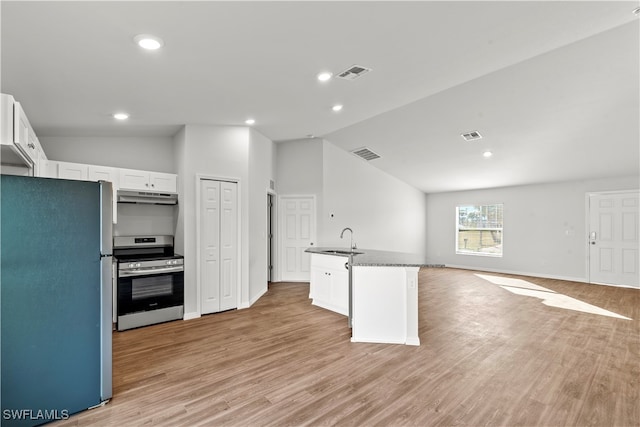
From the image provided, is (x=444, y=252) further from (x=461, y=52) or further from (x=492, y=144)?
(x=461, y=52)

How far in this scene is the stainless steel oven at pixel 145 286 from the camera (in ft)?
13.1

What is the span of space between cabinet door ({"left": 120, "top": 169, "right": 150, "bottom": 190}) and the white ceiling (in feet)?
2.16

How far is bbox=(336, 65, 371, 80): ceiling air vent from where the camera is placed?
3216 mm

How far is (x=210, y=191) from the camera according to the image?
470cm

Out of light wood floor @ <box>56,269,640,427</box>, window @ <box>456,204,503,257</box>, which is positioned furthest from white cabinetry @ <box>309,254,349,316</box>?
window @ <box>456,204,503,257</box>

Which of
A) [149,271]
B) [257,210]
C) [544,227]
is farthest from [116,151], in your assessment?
[544,227]

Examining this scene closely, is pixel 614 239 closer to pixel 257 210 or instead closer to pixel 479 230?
pixel 479 230

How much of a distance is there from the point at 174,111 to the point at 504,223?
8.47 metres

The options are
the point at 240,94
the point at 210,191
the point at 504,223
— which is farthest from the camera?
the point at 504,223

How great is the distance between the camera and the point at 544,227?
26.1 feet

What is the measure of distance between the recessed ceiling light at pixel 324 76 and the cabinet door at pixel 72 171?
3206 millimetres

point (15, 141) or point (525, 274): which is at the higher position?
point (15, 141)

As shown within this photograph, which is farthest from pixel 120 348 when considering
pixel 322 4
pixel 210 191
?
pixel 322 4

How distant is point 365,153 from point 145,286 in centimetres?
533
